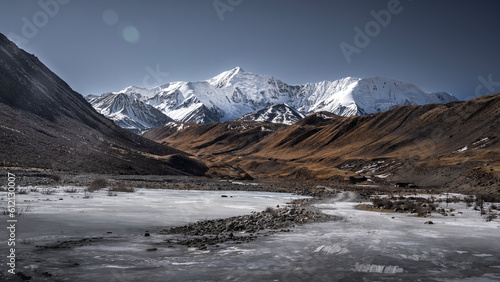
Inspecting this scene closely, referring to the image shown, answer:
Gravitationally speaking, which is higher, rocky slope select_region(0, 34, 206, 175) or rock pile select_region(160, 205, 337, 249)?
rocky slope select_region(0, 34, 206, 175)

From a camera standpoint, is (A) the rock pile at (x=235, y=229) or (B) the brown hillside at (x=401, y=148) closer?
(A) the rock pile at (x=235, y=229)

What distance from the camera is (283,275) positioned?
8680 millimetres

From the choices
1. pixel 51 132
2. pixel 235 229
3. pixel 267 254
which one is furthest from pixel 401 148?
pixel 267 254

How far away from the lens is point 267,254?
10961 millimetres

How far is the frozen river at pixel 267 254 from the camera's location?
28.1ft

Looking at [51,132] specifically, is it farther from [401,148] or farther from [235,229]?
[401,148]

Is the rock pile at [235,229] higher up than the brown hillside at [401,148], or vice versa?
the brown hillside at [401,148]

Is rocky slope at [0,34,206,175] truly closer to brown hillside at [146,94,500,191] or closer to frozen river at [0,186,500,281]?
brown hillside at [146,94,500,191]

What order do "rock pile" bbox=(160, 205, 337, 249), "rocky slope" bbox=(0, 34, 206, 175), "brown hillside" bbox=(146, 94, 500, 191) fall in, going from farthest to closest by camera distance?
"brown hillside" bbox=(146, 94, 500, 191) < "rocky slope" bbox=(0, 34, 206, 175) < "rock pile" bbox=(160, 205, 337, 249)

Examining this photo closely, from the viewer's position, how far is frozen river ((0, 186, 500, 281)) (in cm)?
857

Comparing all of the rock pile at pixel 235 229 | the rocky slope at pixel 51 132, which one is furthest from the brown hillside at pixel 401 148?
the rocky slope at pixel 51 132

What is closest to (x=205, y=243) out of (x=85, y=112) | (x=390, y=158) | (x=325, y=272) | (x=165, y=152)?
(x=325, y=272)

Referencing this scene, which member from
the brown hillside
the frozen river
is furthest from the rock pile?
the brown hillside

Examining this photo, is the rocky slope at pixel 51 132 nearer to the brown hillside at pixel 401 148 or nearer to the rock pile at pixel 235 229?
the brown hillside at pixel 401 148
